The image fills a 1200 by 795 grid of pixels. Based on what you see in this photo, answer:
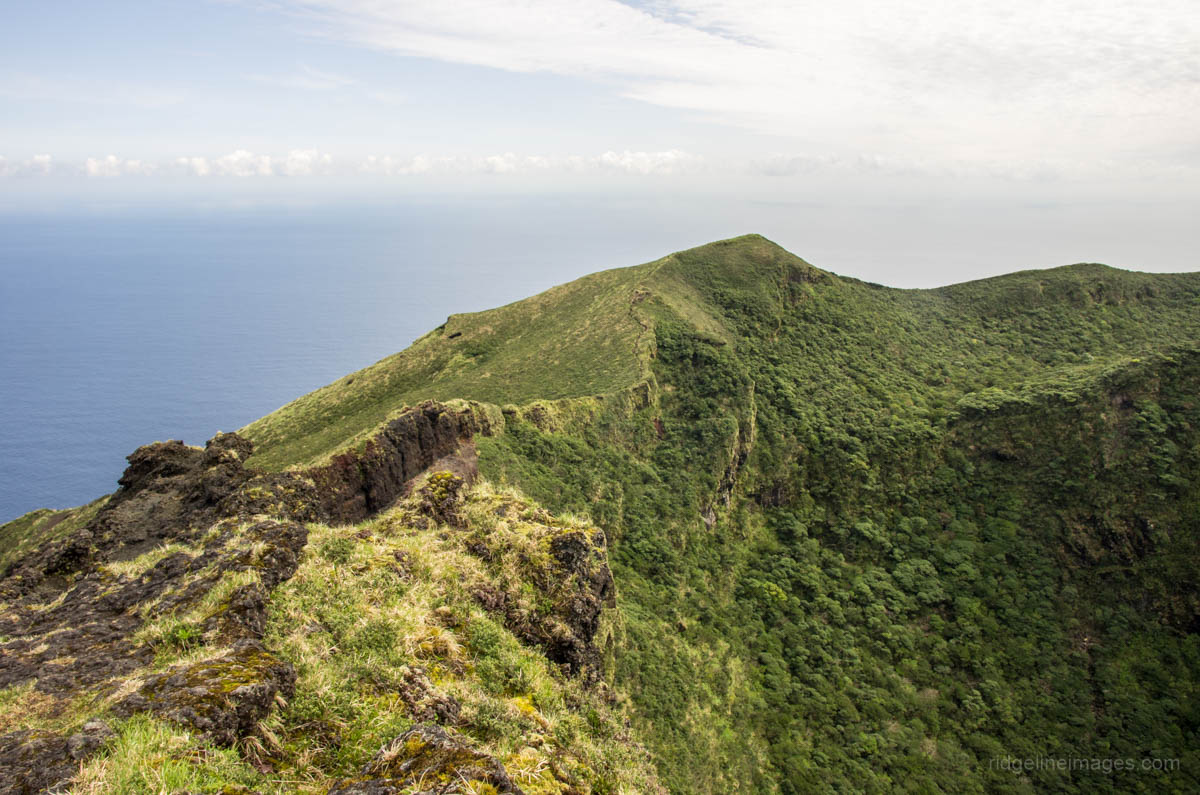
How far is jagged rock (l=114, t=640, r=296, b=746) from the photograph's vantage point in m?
6.82

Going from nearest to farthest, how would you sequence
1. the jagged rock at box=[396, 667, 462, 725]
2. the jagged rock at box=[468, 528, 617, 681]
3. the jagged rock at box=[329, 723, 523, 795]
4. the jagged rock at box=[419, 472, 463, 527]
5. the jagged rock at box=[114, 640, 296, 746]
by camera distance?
the jagged rock at box=[329, 723, 523, 795], the jagged rock at box=[114, 640, 296, 746], the jagged rock at box=[396, 667, 462, 725], the jagged rock at box=[468, 528, 617, 681], the jagged rock at box=[419, 472, 463, 527]

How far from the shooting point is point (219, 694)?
23.6 ft

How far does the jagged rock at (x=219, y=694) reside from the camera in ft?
22.4

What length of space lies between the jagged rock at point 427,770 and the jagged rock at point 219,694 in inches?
64.5

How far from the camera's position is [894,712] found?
38.8 metres

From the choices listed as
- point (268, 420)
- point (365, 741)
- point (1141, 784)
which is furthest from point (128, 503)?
point (1141, 784)

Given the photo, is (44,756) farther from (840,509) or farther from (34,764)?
(840,509)

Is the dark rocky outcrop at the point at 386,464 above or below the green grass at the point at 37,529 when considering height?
above

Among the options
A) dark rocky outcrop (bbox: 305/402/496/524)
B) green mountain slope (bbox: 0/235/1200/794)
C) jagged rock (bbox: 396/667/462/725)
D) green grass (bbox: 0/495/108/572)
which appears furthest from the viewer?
green mountain slope (bbox: 0/235/1200/794)

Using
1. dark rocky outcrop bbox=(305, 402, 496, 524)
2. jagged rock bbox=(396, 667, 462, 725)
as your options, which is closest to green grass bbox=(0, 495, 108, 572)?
dark rocky outcrop bbox=(305, 402, 496, 524)

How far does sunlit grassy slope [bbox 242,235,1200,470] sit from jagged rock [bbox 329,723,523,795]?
126 ft

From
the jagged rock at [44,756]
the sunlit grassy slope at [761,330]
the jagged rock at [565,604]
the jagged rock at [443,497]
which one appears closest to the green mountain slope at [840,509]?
the sunlit grassy slope at [761,330]

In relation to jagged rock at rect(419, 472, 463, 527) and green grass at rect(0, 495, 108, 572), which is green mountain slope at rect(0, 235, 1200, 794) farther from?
jagged rock at rect(419, 472, 463, 527)

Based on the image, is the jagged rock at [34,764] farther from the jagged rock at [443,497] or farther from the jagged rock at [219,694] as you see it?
the jagged rock at [443,497]
